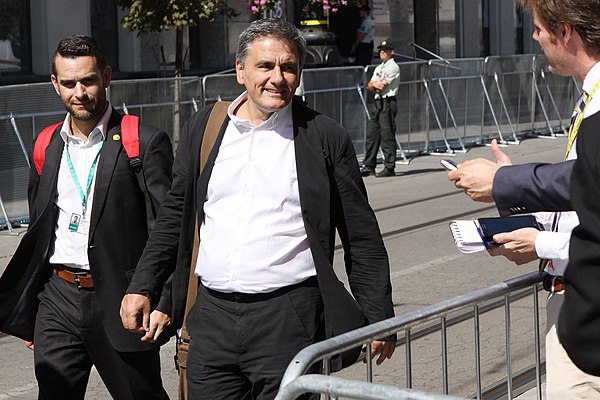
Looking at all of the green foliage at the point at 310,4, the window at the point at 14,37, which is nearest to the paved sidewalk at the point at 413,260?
the green foliage at the point at 310,4

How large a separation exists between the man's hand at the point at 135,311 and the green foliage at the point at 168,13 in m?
13.1

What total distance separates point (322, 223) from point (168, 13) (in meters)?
13.9

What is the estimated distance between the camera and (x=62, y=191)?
4.92 m

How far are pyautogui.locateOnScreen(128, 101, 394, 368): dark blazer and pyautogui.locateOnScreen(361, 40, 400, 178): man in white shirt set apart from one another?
42.4 ft

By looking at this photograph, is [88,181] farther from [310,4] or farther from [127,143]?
[310,4]

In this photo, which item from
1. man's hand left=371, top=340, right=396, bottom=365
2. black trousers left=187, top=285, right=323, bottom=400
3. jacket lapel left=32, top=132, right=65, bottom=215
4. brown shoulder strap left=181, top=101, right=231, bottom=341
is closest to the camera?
man's hand left=371, top=340, right=396, bottom=365

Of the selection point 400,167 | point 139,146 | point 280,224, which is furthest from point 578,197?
point 400,167

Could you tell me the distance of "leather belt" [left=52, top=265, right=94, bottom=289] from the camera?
4812mm

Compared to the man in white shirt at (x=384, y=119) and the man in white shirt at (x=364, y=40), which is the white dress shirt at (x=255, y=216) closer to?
the man in white shirt at (x=384, y=119)

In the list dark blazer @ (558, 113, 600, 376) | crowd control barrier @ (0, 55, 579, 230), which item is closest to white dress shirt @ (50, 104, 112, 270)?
dark blazer @ (558, 113, 600, 376)

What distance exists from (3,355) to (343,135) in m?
4.28

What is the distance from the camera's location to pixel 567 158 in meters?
3.43

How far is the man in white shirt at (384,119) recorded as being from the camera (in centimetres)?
1727

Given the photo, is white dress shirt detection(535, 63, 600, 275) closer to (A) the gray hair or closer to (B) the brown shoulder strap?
(A) the gray hair
